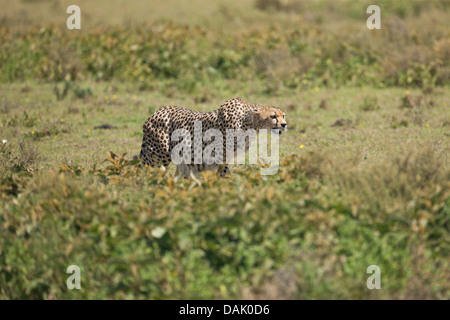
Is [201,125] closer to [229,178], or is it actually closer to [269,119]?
[269,119]

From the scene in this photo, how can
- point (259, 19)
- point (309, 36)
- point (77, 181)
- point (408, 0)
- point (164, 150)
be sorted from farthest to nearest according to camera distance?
point (408, 0), point (259, 19), point (309, 36), point (164, 150), point (77, 181)

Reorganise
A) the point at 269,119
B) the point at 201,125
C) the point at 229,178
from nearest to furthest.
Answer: the point at 229,178
the point at 269,119
the point at 201,125

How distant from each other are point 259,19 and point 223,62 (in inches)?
241

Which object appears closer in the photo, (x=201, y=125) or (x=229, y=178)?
(x=229, y=178)

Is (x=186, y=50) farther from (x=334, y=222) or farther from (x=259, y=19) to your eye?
(x=334, y=222)

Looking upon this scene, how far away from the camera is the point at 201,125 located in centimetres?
754

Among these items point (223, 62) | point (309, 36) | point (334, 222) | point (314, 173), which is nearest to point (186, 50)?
point (223, 62)

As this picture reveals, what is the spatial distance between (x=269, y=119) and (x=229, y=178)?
87cm

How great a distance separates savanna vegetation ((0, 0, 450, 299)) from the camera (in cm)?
517

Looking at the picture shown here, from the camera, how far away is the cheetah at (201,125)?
23.8 ft

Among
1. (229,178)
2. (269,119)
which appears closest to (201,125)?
(269,119)

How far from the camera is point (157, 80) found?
48.4 ft

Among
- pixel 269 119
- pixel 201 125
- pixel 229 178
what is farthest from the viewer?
pixel 201 125

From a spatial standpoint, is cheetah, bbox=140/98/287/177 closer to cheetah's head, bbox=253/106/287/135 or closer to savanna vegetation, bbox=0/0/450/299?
Result: cheetah's head, bbox=253/106/287/135
